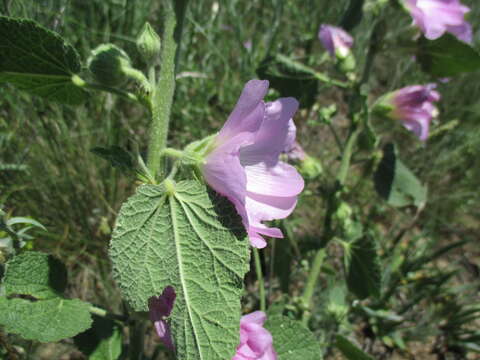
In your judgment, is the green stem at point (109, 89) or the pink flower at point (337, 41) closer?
the green stem at point (109, 89)

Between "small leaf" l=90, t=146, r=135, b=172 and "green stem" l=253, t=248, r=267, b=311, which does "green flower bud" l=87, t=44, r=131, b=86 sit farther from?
"green stem" l=253, t=248, r=267, b=311

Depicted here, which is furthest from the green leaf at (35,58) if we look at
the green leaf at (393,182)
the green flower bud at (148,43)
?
the green leaf at (393,182)

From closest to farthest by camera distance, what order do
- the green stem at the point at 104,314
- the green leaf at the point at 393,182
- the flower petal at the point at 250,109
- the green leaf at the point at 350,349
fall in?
the flower petal at the point at 250,109 < the green stem at the point at 104,314 < the green leaf at the point at 350,349 < the green leaf at the point at 393,182

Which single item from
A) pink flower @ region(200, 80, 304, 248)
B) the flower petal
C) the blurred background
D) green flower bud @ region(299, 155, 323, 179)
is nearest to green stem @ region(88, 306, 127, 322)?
the blurred background

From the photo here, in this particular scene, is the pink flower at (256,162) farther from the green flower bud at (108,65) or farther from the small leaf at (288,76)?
the small leaf at (288,76)

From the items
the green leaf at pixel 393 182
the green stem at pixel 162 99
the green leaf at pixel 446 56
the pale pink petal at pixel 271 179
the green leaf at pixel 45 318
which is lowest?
the green leaf at pixel 45 318

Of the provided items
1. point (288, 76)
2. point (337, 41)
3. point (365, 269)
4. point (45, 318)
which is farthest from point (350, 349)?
point (337, 41)

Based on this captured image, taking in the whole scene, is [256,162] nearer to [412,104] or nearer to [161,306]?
[161,306]
